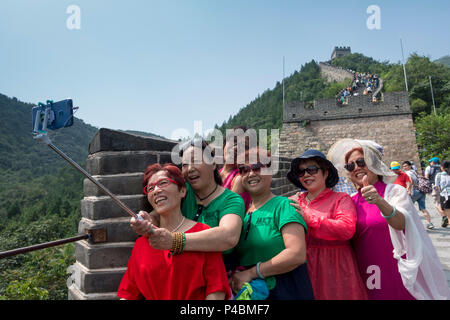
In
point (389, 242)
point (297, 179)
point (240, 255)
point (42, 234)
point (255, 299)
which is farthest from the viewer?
point (42, 234)

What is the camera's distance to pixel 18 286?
830 centimetres

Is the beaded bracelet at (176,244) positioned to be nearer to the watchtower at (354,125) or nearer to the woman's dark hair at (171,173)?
the woman's dark hair at (171,173)

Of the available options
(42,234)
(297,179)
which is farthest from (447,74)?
(42,234)

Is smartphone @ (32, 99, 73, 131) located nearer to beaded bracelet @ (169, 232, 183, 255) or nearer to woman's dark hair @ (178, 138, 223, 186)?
beaded bracelet @ (169, 232, 183, 255)

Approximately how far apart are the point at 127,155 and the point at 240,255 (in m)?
0.99

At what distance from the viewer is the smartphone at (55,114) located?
1.07m

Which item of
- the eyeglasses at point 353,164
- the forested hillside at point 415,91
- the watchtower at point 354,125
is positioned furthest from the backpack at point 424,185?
the watchtower at point 354,125

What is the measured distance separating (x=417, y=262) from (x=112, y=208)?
1993 millimetres

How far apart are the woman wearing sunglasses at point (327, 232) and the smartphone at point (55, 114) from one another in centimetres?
130

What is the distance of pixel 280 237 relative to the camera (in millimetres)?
1677

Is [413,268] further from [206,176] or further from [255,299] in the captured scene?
[206,176]

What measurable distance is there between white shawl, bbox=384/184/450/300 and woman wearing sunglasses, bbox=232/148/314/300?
2.18ft

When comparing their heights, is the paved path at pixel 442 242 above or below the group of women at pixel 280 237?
below

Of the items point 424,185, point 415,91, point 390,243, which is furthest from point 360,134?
point 390,243
